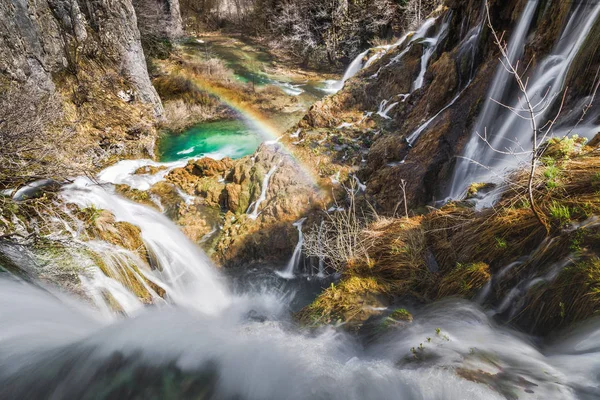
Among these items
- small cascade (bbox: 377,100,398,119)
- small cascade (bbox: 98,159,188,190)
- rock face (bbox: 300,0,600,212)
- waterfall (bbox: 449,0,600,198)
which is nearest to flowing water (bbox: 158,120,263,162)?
small cascade (bbox: 98,159,188,190)

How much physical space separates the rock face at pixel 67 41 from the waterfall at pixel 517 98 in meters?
13.0

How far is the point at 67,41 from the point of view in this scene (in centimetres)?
→ 1172

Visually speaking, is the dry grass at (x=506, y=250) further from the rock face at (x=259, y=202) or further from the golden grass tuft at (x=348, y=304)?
the rock face at (x=259, y=202)

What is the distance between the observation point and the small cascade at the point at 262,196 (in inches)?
319

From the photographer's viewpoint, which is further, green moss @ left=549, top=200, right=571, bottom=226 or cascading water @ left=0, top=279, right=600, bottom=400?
green moss @ left=549, top=200, right=571, bottom=226

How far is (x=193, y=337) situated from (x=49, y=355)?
52.1 inches

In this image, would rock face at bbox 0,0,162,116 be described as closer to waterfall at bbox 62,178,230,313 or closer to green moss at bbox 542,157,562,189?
waterfall at bbox 62,178,230,313

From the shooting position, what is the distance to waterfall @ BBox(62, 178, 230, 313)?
16.5 feet

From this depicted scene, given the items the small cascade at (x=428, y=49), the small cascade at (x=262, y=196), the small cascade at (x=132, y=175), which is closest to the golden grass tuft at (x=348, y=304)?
the small cascade at (x=262, y=196)

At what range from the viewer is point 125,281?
15.1 feet

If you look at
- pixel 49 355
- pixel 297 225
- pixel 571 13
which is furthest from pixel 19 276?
pixel 571 13

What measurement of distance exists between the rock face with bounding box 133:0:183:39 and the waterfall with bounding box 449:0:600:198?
62.9ft

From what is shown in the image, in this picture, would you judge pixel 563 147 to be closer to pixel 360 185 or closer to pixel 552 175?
pixel 552 175

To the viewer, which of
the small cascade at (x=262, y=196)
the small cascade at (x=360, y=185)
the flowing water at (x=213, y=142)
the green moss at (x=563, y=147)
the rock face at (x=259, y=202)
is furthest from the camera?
the flowing water at (x=213, y=142)
